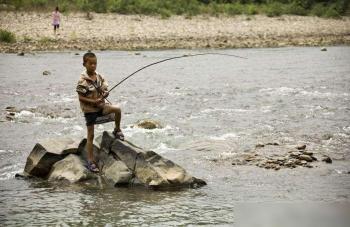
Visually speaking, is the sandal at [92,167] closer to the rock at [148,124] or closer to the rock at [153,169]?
the rock at [153,169]

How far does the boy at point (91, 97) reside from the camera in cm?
980

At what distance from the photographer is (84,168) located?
1002 cm

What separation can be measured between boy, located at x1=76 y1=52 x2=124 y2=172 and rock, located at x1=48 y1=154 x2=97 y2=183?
0.48 feet

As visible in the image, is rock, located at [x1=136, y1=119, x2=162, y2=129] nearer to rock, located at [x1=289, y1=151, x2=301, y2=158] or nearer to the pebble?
rock, located at [x1=289, y1=151, x2=301, y2=158]

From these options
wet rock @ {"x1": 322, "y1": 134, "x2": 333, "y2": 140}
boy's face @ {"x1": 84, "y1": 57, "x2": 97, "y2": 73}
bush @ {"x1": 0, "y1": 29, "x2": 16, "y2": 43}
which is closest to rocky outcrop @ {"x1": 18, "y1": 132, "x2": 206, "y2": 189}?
boy's face @ {"x1": 84, "y1": 57, "x2": 97, "y2": 73}

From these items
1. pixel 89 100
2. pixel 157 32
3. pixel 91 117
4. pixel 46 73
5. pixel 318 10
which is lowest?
pixel 46 73

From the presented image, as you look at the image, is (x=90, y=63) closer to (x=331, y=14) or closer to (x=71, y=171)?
(x=71, y=171)

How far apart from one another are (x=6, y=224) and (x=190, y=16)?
36.9 metres

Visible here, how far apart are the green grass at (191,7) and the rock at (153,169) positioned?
32171 millimetres

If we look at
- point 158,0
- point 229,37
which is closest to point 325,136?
point 229,37

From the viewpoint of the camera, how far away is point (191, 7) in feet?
150

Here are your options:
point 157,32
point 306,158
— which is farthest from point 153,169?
point 157,32

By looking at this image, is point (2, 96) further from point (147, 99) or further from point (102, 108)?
point (102, 108)

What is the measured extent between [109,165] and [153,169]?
0.88m
